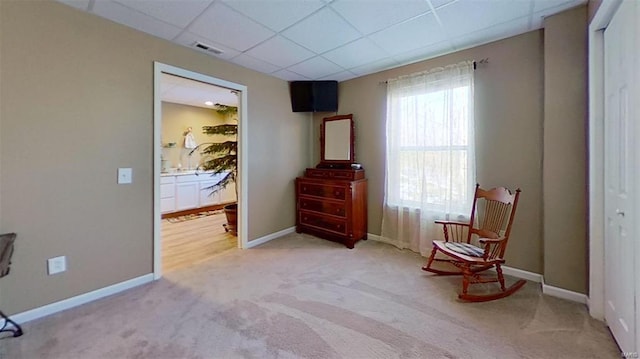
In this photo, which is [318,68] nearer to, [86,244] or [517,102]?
[517,102]

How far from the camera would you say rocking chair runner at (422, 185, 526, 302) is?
2.24 meters

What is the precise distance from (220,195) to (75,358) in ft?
16.3

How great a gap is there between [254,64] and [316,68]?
0.78 meters

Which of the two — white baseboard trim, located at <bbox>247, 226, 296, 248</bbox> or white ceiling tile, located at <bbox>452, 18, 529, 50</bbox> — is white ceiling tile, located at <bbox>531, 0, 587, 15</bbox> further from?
white baseboard trim, located at <bbox>247, 226, 296, 248</bbox>

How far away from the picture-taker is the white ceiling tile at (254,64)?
3.17 metres

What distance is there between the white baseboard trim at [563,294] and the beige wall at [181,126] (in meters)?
5.89

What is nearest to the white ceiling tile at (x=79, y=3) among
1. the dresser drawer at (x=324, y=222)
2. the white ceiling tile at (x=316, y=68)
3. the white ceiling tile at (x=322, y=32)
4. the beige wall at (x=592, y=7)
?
the white ceiling tile at (x=322, y=32)

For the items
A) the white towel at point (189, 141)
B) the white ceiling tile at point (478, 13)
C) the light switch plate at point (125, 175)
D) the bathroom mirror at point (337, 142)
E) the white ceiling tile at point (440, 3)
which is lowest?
the light switch plate at point (125, 175)

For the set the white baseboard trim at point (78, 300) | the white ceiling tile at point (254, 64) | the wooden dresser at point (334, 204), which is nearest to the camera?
the white baseboard trim at point (78, 300)

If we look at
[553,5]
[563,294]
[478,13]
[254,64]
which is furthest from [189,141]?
[563,294]

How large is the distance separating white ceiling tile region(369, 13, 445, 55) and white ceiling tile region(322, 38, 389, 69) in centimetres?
9

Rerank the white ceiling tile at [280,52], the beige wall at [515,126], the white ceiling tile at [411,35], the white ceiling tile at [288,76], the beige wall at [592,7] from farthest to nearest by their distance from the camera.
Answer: the white ceiling tile at [288,76] → the white ceiling tile at [280,52] → the beige wall at [515,126] → the white ceiling tile at [411,35] → the beige wall at [592,7]

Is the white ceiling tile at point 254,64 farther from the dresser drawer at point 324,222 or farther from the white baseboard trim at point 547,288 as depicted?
the white baseboard trim at point 547,288

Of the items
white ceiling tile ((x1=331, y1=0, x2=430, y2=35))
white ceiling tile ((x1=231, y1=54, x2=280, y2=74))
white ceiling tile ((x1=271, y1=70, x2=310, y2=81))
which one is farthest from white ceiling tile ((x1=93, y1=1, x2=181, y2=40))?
white ceiling tile ((x1=331, y1=0, x2=430, y2=35))
